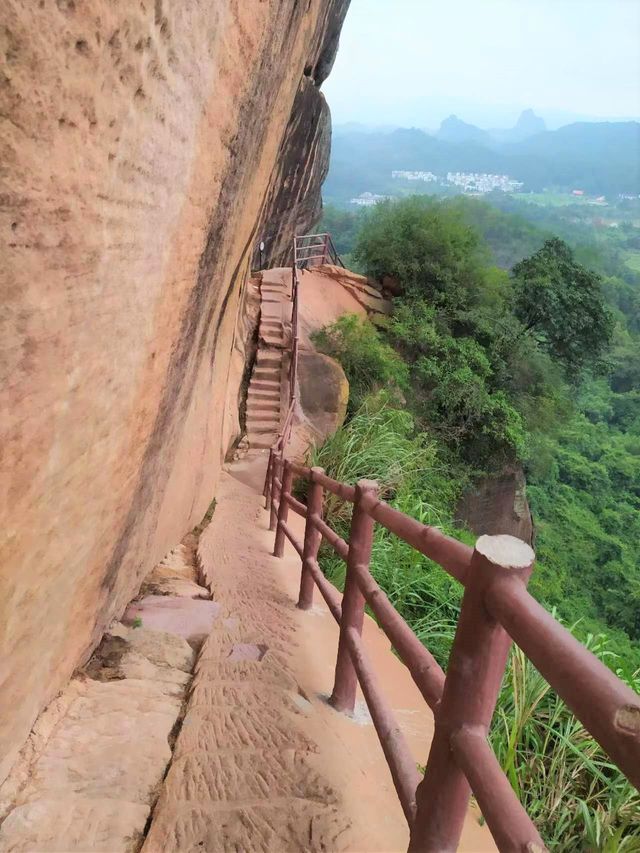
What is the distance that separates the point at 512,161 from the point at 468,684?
163976mm

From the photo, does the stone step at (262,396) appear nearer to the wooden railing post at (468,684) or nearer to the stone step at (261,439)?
the stone step at (261,439)

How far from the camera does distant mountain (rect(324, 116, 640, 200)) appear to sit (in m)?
122

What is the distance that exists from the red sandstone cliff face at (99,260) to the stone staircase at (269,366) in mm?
6094

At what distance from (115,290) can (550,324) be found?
1232 centimetres

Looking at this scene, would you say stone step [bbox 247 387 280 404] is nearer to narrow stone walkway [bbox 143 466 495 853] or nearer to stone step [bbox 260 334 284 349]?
stone step [bbox 260 334 284 349]

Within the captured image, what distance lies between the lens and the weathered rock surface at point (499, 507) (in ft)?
36.1

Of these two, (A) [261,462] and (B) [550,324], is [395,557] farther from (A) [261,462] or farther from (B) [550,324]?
(B) [550,324]

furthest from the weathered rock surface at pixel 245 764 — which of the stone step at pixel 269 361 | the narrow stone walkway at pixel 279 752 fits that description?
the stone step at pixel 269 361

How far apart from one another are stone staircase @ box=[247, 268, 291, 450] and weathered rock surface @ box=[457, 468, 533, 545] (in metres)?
3.97

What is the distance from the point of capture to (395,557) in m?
4.46

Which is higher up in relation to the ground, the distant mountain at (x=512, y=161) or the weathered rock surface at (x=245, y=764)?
the distant mountain at (x=512, y=161)

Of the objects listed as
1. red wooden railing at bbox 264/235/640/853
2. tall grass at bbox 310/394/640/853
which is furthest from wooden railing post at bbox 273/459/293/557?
red wooden railing at bbox 264/235/640/853

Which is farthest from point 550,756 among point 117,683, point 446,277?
point 446,277

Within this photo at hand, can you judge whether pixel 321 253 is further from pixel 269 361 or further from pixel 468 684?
pixel 468 684
